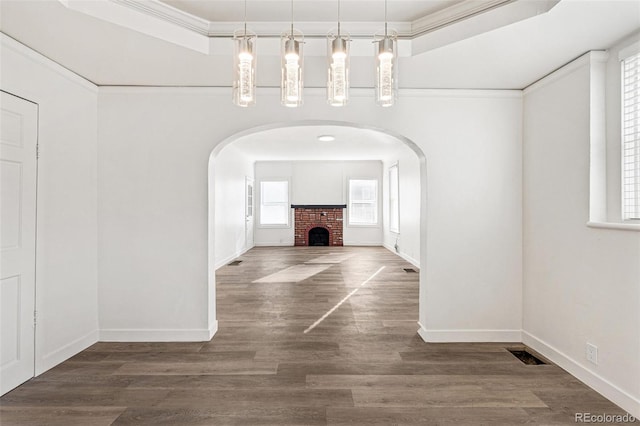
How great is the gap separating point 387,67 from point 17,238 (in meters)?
2.72

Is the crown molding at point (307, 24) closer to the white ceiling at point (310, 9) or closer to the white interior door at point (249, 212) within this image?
the white ceiling at point (310, 9)

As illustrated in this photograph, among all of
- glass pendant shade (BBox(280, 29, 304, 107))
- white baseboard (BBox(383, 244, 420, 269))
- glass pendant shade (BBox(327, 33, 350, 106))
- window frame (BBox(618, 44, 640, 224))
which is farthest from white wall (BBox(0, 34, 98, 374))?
white baseboard (BBox(383, 244, 420, 269))

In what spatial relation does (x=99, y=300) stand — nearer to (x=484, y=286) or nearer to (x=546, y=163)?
(x=484, y=286)

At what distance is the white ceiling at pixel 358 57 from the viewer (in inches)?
79.4

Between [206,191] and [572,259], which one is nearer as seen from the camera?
[572,259]

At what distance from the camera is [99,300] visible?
3186mm

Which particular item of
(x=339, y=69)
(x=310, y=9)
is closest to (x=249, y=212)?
(x=310, y=9)

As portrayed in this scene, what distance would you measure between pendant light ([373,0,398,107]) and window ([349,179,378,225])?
8482 millimetres

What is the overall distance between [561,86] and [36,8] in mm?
3642

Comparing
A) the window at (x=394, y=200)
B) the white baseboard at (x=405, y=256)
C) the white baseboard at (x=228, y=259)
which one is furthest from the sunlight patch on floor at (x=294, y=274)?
the window at (x=394, y=200)

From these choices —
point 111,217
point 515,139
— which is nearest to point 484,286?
point 515,139

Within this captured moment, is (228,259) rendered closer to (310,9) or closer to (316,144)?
(316,144)

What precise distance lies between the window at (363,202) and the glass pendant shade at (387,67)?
848 centimetres

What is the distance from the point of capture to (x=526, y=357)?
2891mm
